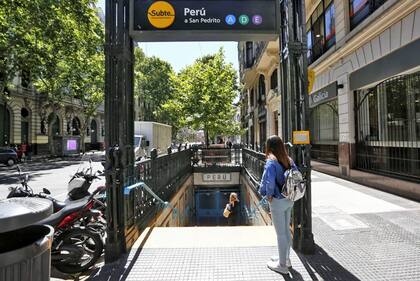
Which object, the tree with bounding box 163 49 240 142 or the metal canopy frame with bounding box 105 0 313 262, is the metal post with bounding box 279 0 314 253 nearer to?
the metal canopy frame with bounding box 105 0 313 262

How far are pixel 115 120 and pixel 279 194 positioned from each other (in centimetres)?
252

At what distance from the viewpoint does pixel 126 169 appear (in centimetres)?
521

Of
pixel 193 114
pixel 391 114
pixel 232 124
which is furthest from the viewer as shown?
pixel 232 124

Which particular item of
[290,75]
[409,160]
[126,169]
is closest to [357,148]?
[409,160]

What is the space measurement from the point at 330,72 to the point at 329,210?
8555 mm

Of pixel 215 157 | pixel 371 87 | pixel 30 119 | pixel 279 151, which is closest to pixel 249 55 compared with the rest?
pixel 215 157

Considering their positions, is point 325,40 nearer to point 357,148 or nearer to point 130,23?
point 357,148

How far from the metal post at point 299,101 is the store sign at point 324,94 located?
9.29 m

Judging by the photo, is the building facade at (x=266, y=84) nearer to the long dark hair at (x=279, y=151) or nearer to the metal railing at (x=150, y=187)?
the metal railing at (x=150, y=187)

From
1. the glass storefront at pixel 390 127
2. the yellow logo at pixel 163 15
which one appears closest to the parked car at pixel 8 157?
the glass storefront at pixel 390 127

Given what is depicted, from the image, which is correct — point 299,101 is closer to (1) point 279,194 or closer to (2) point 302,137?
(2) point 302,137

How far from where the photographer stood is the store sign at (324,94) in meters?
13.5

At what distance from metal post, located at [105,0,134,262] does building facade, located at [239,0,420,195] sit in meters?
7.14

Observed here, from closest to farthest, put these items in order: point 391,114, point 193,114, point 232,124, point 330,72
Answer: point 391,114, point 330,72, point 193,114, point 232,124
